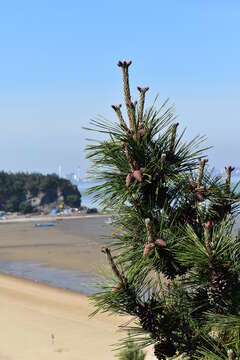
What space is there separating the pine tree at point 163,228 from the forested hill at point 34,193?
350 feet

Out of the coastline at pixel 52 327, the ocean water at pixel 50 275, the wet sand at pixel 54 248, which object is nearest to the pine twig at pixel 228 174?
the coastline at pixel 52 327

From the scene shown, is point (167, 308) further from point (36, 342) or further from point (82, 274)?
point (82, 274)

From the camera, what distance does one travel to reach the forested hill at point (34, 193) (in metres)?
111

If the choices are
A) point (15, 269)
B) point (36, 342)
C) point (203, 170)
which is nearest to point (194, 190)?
point (203, 170)

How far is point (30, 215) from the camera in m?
104

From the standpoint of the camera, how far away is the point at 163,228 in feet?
10.8

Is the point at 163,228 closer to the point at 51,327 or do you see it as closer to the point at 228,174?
the point at 228,174

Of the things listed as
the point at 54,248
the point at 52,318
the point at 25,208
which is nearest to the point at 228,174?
the point at 52,318

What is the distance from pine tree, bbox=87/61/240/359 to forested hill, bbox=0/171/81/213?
107 m

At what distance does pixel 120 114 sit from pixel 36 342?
533 inches

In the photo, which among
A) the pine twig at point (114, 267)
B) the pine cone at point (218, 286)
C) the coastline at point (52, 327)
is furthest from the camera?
the coastline at point (52, 327)

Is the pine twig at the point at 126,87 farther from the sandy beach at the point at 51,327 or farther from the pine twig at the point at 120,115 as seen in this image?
the sandy beach at the point at 51,327

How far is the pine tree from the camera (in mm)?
3156

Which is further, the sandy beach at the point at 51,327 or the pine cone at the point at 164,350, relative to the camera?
the sandy beach at the point at 51,327
